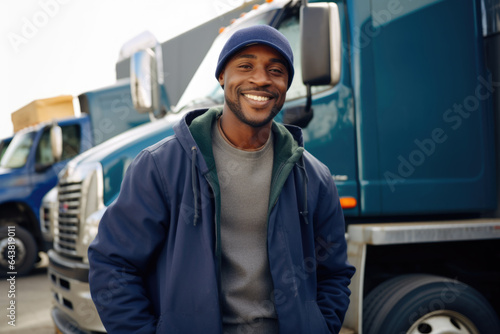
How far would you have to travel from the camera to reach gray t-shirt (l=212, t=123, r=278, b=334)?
1.81 metres

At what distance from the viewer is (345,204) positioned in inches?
122

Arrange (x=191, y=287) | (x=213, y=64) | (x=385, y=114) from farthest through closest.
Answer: (x=213, y=64) < (x=385, y=114) < (x=191, y=287)

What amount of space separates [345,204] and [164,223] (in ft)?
5.28

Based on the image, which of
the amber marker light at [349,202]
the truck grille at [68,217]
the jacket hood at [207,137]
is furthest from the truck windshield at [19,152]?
the jacket hood at [207,137]

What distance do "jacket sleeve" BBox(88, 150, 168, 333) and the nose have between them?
525mm

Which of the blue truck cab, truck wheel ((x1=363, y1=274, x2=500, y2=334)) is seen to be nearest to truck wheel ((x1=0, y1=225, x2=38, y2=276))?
the blue truck cab

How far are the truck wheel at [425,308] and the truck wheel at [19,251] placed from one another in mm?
6654

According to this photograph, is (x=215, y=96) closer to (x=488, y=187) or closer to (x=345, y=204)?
(x=345, y=204)

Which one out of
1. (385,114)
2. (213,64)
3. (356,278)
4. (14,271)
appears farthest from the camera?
(14,271)

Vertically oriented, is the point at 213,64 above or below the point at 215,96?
above

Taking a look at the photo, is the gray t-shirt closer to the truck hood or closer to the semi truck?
the semi truck

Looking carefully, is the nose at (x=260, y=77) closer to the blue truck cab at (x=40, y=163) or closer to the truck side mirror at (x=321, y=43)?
the truck side mirror at (x=321, y=43)

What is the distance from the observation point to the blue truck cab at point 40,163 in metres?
7.93

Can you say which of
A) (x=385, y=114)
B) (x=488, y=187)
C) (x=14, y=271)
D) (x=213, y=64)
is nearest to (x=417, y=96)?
(x=385, y=114)
